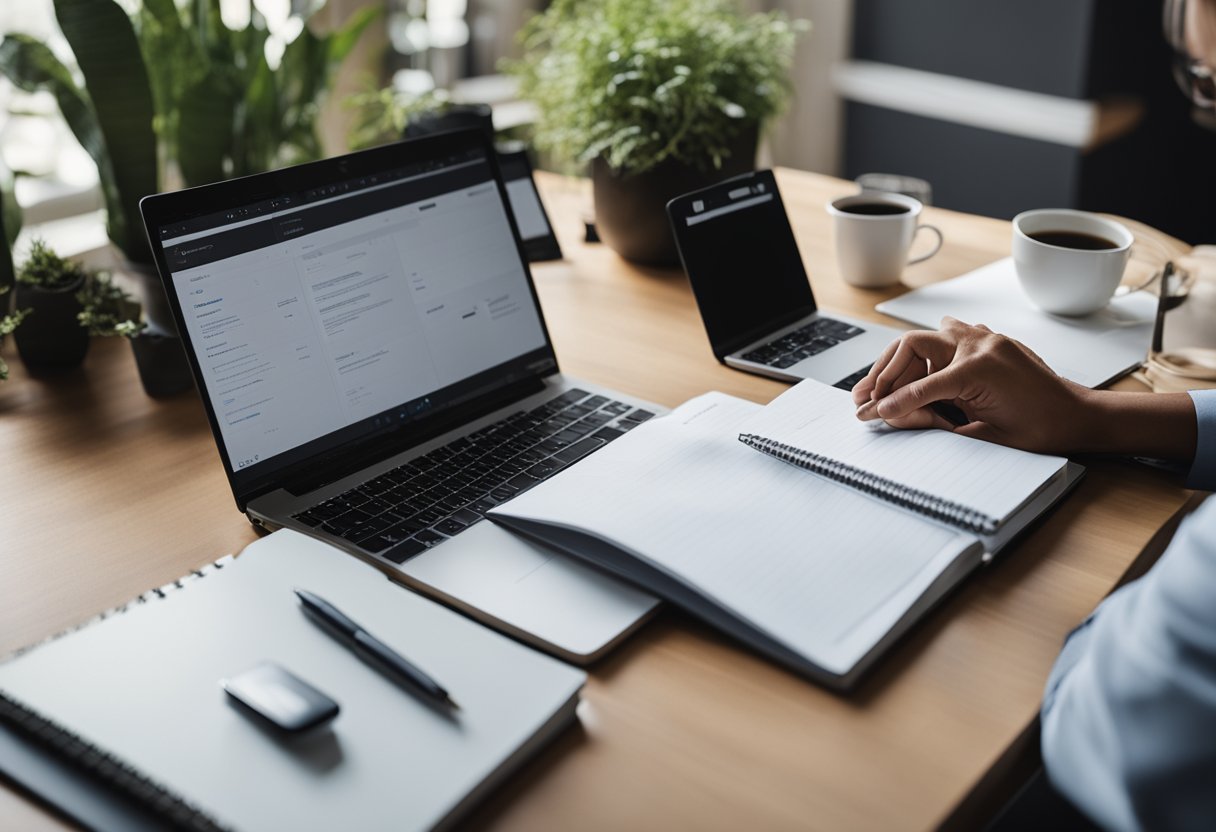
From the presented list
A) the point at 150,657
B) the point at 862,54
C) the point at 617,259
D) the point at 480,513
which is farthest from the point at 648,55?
the point at 862,54

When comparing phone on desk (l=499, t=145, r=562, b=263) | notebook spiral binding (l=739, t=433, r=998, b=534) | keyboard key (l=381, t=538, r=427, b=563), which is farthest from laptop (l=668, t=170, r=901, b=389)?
keyboard key (l=381, t=538, r=427, b=563)

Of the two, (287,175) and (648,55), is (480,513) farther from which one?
(648,55)

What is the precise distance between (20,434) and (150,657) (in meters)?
0.49

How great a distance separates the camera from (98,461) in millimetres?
984

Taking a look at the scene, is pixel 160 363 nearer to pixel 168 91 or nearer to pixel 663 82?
pixel 168 91

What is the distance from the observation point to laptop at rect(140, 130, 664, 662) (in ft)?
2.58

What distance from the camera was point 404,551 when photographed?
2.63 feet

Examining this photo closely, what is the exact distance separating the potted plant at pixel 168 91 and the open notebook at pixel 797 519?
0.60 metres

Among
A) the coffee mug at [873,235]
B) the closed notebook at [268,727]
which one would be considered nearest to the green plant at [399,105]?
the coffee mug at [873,235]

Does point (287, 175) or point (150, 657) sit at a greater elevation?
point (287, 175)

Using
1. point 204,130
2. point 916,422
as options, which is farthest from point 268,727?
point 204,130

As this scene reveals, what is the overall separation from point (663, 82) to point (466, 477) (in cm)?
66

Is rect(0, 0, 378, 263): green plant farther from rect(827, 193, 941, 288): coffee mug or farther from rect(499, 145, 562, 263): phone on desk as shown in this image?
rect(827, 193, 941, 288): coffee mug

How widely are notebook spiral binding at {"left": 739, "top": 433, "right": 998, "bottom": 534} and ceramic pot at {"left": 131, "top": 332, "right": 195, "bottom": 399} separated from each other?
1.98 feet
